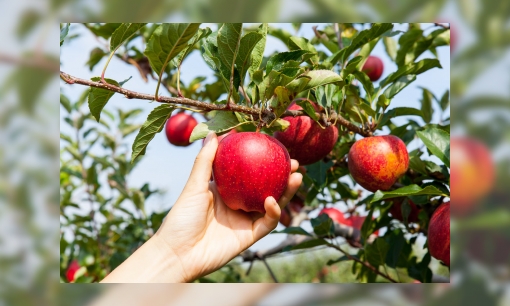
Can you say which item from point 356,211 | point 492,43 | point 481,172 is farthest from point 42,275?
point 356,211

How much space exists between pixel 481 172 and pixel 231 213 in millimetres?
550

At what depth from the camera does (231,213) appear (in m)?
1.14

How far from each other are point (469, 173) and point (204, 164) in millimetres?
543

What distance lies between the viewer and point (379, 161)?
3.90ft

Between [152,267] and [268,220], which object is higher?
[268,220]

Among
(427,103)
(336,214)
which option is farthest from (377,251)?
(427,103)

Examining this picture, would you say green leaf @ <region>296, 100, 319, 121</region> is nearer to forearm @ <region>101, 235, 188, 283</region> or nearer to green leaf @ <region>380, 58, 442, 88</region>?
green leaf @ <region>380, 58, 442, 88</region>

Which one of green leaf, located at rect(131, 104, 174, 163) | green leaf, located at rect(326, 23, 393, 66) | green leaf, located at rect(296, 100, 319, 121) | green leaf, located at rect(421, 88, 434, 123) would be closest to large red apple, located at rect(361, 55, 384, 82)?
green leaf, located at rect(421, 88, 434, 123)


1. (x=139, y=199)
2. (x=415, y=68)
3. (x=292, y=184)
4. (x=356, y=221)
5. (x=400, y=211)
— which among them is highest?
(x=415, y=68)

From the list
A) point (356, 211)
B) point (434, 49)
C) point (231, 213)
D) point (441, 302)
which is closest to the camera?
point (441, 302)

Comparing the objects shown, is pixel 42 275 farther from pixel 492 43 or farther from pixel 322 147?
pixel 492 43

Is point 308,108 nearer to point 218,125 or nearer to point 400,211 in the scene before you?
point 218,125

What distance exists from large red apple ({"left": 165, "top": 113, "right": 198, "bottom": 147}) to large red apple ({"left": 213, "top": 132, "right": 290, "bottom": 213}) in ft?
3.36

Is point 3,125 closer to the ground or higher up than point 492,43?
closer to the ground
